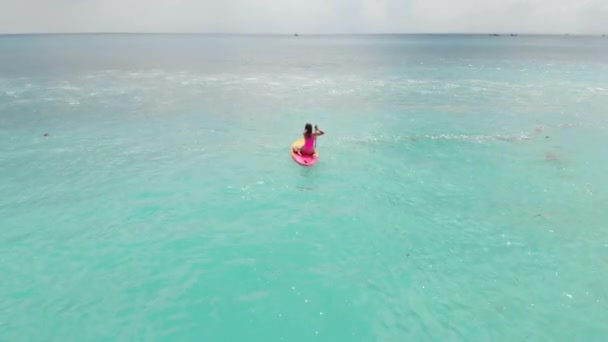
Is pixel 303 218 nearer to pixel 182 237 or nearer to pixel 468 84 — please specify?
pixel 182 237

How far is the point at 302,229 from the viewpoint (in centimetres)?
1422

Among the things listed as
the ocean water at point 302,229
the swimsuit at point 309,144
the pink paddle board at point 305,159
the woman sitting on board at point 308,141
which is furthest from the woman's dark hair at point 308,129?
the ocean water at point 302,229

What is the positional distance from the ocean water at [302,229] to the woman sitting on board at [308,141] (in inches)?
32.1

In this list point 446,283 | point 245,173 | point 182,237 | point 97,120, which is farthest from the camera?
point 97,120

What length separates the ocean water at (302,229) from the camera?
10.0 meters

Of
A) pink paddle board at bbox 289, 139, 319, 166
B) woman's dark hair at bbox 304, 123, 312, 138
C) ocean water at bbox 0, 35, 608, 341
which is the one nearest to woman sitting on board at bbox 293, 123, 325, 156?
woman's dark hair at bbox 304, 123, 312, 138

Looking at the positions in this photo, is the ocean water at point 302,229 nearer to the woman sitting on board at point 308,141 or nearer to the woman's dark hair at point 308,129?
the woman sitting on board at point 308,141

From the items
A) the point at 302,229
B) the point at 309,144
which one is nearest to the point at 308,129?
the point at 309,144

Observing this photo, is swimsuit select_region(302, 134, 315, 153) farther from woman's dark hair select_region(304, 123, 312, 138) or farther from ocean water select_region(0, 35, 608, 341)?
ocean water select_region(0, 35, 608, 341)

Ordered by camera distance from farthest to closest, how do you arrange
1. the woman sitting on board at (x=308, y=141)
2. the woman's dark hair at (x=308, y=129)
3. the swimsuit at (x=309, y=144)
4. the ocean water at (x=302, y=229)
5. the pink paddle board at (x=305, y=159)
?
the pink paddle board at (x=305, y=159) < the swimsuit at (x=309, y=144) < the woman sitting on board at (x=308, y=141) < the woman's dark hair at (x=308, y=129) < the ocean water at (x=302, y=229)

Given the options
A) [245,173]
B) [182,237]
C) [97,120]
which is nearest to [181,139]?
[245,173]

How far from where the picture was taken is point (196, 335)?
9656 mm

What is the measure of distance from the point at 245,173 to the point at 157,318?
9616 millimetres

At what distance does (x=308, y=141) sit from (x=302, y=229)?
19.5ft
